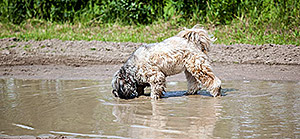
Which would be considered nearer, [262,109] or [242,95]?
[262,109]

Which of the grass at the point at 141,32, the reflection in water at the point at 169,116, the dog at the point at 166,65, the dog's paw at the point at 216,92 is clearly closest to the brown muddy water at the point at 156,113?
the reflection in water at the point at 169,116

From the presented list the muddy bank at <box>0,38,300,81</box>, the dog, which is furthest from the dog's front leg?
the muddy bank at <box>0,38,300,81</box>

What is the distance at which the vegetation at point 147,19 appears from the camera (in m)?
12.0

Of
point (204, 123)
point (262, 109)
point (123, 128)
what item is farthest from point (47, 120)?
point (262, 109)

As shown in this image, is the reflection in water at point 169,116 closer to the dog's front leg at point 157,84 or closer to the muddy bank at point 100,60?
the dog's front leg at point 157,84

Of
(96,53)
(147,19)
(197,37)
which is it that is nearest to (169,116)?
(197,37)

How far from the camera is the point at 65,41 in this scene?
11.8 meters

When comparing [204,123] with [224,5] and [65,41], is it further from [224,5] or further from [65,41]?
[224,5]

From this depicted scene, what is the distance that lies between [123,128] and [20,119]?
163 centimetres

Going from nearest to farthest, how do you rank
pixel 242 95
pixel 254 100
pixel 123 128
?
pixel 123 128
pixel 254 100
pixel 242 95

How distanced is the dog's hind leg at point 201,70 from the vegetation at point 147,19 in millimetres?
5316

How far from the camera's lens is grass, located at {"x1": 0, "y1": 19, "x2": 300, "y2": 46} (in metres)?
11.6

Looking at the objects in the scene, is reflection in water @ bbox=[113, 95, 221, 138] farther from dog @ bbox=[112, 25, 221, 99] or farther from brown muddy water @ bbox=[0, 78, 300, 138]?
dog @ bbox=[112, 25, 221, 99]

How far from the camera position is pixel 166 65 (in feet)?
20.9
